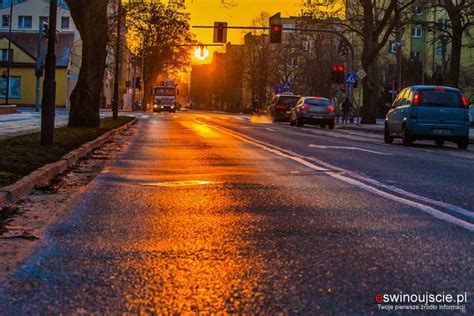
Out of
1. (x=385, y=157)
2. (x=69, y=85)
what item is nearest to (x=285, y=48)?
(x=69, y=85)

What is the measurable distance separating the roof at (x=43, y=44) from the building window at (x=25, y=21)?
302cm

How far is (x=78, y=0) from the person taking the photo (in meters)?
19.2

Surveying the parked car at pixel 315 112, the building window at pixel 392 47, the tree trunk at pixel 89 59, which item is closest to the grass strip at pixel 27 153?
the tree trunk at pixel 89 59

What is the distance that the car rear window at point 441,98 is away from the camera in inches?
727

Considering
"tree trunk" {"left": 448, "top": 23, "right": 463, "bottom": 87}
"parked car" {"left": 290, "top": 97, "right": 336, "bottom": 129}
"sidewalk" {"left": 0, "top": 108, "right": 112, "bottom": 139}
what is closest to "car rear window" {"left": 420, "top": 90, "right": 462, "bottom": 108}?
"sidewalk" {"left": 0, "top": 108, "right": 112, "bottom": 139}

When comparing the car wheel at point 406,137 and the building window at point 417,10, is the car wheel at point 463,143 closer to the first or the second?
the car wheel at point 406,137

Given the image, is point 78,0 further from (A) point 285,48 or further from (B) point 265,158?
(A) point 285,48

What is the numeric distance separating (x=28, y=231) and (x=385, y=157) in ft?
31.8

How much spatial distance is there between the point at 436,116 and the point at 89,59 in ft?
35.2

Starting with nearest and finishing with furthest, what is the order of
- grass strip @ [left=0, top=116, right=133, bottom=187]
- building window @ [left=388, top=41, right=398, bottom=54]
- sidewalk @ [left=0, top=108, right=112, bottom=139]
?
grass strip @ [left=0, top=116, right=133, bottom=187], sidewalk @ [left=0, top=108, right=112, bottom=139], building window @ [left=388, top=41, right=398, bottom=54]

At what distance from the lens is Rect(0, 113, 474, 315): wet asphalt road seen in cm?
388

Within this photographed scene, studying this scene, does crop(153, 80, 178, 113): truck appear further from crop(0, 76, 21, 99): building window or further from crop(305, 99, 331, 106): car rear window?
crop(305, 99, 331, 106): car rear window

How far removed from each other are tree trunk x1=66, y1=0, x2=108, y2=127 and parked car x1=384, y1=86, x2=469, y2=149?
971 centimetres

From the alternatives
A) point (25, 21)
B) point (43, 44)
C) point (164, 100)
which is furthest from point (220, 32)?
point (25, 21)
